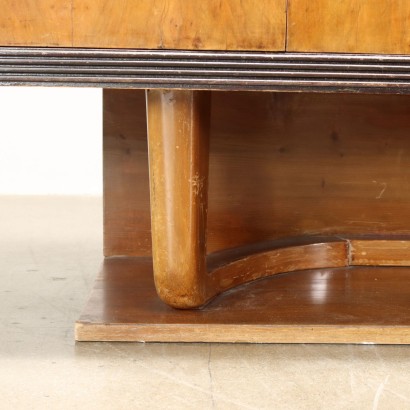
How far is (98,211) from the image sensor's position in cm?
357

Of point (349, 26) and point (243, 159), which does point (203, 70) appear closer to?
point (349, 26)

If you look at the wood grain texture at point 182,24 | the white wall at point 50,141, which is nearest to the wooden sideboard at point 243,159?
the wood grain texture at point 182,24

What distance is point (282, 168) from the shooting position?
2359 millimetres

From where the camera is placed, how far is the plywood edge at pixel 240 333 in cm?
169

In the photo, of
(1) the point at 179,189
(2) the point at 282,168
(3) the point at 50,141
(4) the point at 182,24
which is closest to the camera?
(4) the point at 182,24

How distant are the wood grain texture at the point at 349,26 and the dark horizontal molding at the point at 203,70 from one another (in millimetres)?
17

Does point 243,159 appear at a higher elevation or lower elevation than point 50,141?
higher

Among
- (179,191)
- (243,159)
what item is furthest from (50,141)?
(179,191)

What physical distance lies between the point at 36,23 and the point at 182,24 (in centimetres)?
25

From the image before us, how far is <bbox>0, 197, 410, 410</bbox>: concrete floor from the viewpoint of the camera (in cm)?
143

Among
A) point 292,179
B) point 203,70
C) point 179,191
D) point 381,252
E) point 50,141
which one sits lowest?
point 50,141

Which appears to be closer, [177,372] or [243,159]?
[177,372]

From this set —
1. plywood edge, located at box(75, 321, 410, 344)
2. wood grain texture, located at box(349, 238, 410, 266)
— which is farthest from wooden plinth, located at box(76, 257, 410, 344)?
wood grain texture, located at box(349, 238, 410, 266)

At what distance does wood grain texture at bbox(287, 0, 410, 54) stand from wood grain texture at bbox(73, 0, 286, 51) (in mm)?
29
